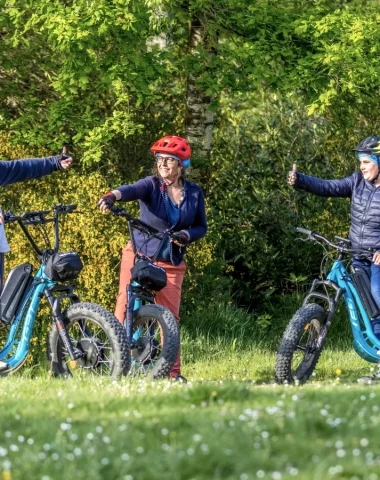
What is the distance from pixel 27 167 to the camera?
26.7ft

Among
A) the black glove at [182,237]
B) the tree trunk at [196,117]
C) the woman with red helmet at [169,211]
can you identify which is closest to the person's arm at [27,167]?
the woman with red helmet at [169,211]

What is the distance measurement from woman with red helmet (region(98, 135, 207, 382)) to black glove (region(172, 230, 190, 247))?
2 centimetres

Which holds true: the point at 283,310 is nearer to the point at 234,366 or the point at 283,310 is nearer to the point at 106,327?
the point at 234,366

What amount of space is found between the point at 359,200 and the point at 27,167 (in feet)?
9.42

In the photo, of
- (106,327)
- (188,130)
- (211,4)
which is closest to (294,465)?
(106,327)

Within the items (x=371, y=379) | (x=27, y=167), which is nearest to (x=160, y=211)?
(x=27, y=167)

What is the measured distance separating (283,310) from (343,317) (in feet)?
2.77

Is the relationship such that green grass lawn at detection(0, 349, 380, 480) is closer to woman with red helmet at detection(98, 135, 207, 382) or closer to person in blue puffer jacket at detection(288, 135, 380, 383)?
woman with red helmet at detection(98, 135, 207, 382)

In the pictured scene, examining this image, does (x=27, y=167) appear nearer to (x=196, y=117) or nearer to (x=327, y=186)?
(x=327, y=186)

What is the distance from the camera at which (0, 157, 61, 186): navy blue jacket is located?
8.08 meters

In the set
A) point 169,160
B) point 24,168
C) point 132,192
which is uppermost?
point 169,160

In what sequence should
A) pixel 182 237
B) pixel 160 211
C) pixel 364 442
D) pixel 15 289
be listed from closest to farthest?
pixel 364 442, pixel 15 289, pixel 182 237, pixel 160 211

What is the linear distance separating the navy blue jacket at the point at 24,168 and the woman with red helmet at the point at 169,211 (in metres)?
0.70

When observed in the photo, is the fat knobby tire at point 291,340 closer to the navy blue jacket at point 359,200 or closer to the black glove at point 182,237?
the navy blue jacket at point 359,200
